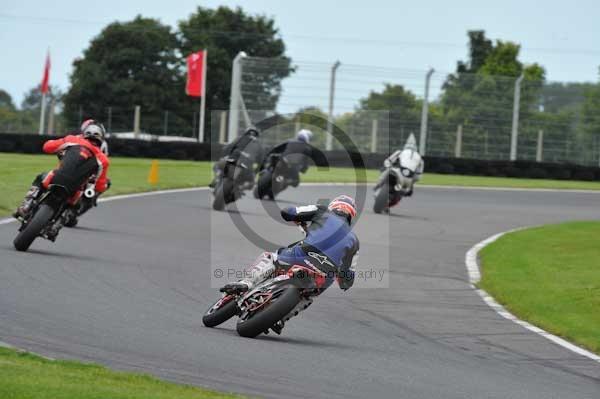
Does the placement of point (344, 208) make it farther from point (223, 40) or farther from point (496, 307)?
point (223, 40)

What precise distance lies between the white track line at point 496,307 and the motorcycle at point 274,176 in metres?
4.65

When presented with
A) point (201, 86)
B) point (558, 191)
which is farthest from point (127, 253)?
point (201, 86)

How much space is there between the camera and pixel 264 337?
9.18 m

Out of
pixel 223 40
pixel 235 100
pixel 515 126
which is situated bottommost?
pixel 515 126

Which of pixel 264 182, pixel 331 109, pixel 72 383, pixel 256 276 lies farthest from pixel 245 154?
pixel 331 109

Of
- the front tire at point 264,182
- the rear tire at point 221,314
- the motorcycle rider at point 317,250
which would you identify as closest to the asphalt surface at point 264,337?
the rear tire at point 221,314

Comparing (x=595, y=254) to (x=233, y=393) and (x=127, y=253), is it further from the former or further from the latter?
(x=233, y=393)

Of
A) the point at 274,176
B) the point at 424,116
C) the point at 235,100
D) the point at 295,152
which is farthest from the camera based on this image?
the point at 235,100

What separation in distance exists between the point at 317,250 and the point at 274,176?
13226 mm

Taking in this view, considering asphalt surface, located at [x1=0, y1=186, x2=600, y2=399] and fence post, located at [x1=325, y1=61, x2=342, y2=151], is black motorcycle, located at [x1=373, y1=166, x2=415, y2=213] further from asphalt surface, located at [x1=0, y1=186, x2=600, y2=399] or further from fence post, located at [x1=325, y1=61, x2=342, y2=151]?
fence post, located at [x1=325, y1=61, x2=342, y2=151]

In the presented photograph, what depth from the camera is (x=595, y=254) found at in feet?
53.6

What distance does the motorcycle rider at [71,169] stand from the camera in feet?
43.1

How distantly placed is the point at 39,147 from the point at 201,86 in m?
10.2

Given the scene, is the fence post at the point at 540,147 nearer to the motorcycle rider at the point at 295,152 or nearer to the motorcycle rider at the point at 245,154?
the motorcycle rider at the point at 295,152
